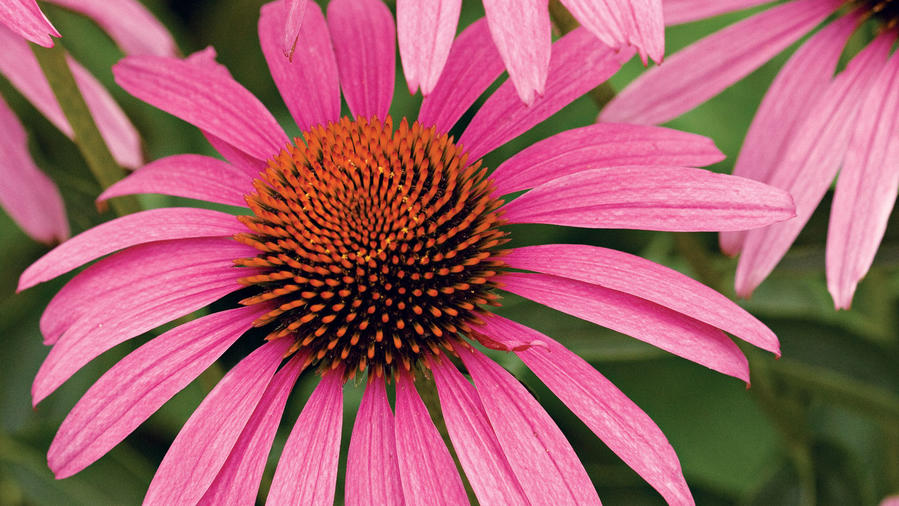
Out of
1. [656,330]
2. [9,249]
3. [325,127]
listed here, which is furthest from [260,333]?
[9,249]

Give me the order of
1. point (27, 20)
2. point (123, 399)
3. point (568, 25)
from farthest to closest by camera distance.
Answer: point (568, 25)
point (123, 399)
point (27, 20)

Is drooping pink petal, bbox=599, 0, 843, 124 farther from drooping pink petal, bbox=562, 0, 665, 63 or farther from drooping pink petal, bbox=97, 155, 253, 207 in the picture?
drooping pink petal, bbox=97, 155, 253, 207

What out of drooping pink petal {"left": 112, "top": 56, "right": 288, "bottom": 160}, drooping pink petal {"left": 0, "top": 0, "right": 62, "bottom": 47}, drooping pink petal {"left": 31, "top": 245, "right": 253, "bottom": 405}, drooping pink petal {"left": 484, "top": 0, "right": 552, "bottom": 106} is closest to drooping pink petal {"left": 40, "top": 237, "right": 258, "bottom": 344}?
drooping pink petal {"left": 31, "top": 245, "right": 253, "bottom": 405}

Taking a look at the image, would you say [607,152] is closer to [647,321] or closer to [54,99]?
[647,321]

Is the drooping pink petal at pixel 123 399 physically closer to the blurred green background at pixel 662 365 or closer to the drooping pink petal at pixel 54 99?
the blurred green background at pixel 662 365

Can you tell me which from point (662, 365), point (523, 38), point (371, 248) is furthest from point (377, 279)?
point (662, 365)

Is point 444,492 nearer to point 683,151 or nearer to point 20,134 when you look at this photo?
point 683,151
